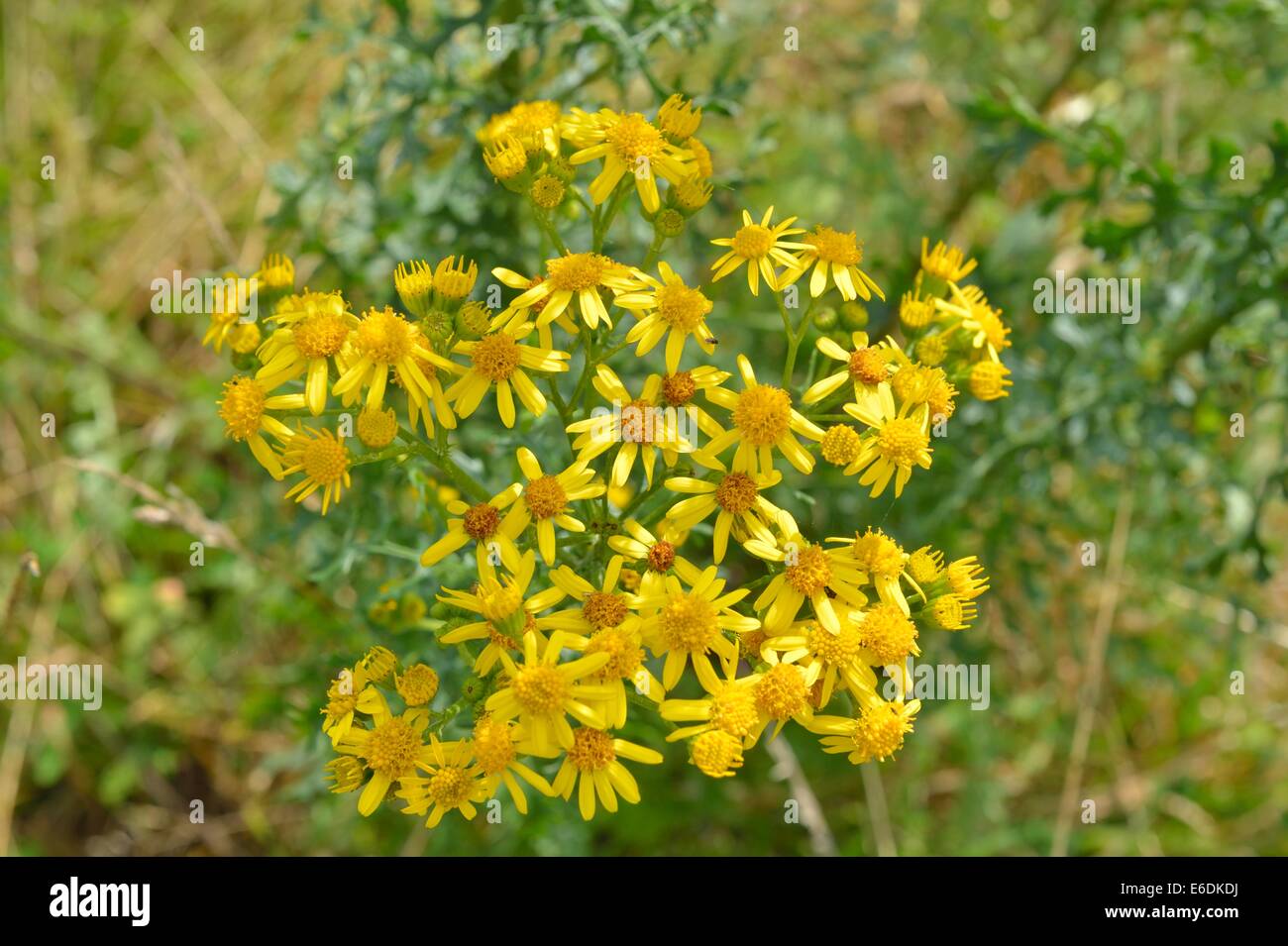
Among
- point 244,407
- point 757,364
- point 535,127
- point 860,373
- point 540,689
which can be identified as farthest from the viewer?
point 757,364

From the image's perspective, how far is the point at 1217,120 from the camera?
591 centimetres

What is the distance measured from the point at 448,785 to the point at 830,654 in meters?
1.01

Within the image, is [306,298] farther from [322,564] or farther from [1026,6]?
[1026,6]

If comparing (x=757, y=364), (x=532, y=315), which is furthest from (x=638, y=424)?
(x=757, y=364)

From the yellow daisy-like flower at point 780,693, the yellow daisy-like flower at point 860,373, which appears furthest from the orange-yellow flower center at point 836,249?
the yellow daisy-like flower at point 780,693

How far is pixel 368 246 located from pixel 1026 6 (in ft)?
12.7

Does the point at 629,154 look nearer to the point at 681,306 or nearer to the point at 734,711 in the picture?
the point at 681,306

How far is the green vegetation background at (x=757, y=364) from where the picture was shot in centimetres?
406

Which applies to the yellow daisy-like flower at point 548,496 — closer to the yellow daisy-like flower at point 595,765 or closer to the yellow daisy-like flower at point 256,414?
the yellow daisy-like flower at point 595,765

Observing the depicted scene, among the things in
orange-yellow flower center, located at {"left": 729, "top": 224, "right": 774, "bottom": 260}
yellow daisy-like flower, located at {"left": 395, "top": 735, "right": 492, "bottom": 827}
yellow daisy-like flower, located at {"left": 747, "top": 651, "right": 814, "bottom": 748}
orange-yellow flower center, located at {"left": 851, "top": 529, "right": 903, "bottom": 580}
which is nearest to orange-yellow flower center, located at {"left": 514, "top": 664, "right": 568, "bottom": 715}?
yellow daisy-like flower, located at {"left": 395, "top": 735, "right": 492, "bottom": 827}

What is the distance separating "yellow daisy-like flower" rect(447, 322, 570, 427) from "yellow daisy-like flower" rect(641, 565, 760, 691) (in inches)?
23.7

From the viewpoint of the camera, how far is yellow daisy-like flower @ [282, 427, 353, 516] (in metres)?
2.79

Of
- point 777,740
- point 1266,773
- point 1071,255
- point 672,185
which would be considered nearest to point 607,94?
point 1071,255

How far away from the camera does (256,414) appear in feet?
9.27
